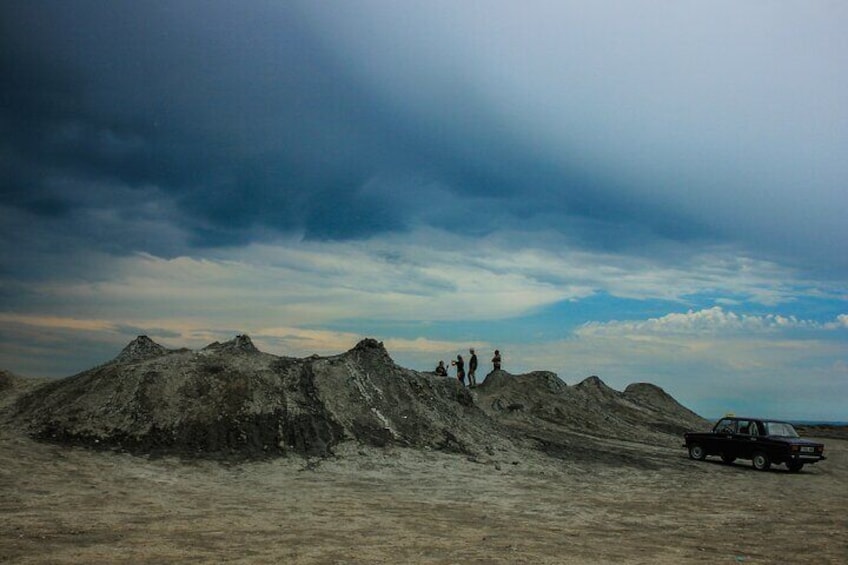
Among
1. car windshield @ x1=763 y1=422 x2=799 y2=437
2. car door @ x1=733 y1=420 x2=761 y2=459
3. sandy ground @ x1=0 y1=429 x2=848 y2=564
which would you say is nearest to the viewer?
sandy ground @ x1=0 y1=429 x2=848 y2=564

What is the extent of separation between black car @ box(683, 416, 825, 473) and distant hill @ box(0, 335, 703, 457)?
835 cm

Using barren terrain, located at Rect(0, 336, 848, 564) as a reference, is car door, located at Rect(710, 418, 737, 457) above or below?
above

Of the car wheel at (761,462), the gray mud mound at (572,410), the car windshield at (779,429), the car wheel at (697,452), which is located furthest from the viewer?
the gray mud mound at (572,410)

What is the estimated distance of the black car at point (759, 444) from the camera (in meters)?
26.2

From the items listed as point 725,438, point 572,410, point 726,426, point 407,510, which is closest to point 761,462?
point 725,438

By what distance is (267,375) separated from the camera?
30.6 meters

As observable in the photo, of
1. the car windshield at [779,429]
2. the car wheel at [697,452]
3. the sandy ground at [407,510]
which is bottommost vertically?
the sandy ground at [407,510]

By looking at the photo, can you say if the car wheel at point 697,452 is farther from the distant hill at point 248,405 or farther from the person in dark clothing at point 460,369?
the person in dark clothing at point 460,369

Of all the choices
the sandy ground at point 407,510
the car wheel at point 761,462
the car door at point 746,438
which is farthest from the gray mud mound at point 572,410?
the sandy ground at point 407,510

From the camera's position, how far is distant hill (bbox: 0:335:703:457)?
25672 millimetres

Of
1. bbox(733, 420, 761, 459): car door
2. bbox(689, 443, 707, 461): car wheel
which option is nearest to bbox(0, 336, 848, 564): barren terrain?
bbox(733, 420, 761, 459): car door

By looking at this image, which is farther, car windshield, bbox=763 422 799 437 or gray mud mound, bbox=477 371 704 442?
gray mud mound, bbox=477 371 704 442

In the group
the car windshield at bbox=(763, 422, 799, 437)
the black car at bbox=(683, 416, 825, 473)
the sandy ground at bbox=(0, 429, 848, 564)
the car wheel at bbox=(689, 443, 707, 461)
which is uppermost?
the car windshield at bbox=(763, 422, 799, 437)

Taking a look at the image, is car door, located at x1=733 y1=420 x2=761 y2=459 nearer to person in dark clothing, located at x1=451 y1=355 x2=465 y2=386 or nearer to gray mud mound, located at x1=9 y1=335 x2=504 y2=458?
gray mud mound, located at x1=9 y1=335 x2=504 y2=458
